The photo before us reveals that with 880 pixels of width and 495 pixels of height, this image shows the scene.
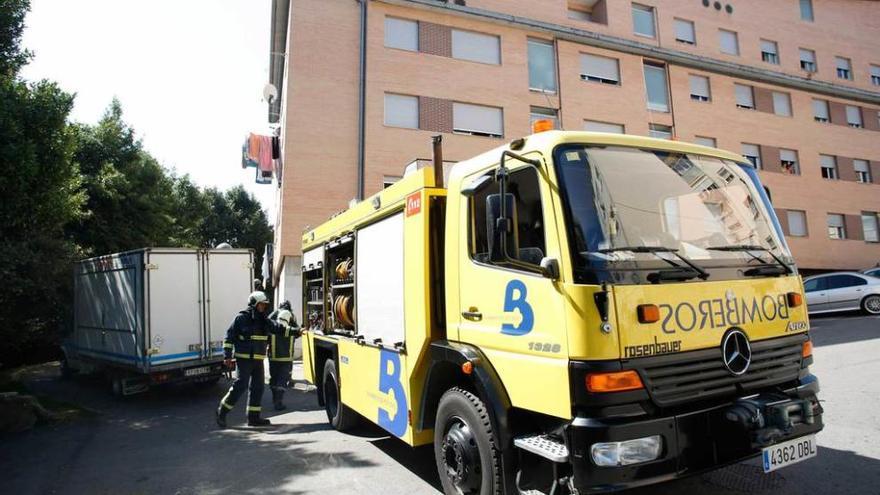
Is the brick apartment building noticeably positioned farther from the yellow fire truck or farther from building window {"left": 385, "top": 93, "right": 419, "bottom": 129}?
the yellow fire truck

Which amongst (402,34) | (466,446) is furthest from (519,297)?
(402,34)

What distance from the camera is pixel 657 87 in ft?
71.8

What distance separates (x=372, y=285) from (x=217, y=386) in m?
7.44

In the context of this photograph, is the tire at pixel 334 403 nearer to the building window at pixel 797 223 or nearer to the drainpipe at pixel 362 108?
the drainpipe at pixel 362 108

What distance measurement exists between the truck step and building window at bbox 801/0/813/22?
103ft

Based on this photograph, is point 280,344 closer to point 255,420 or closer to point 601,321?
point 255,420

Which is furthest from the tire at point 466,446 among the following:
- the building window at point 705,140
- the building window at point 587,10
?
the building window at point 705,140

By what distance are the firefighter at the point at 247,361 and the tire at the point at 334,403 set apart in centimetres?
102

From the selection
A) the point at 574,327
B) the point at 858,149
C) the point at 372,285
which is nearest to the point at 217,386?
the point at 372,285

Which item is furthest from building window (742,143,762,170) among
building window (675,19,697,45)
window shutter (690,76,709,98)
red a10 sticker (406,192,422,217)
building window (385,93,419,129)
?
red a10 sticker (406,192,422,217)

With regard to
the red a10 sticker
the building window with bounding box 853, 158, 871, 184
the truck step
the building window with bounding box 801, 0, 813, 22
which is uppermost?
the building window with bounding box 801, 0, 813, 22

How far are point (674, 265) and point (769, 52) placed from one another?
2761 centimetres

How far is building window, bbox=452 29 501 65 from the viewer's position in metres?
19.1

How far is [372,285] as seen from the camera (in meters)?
5.21
